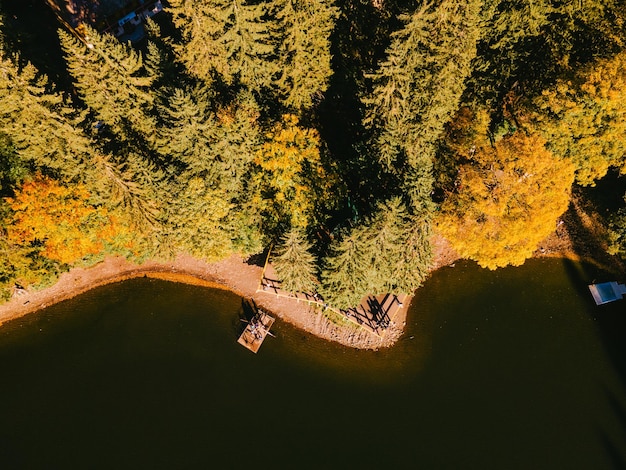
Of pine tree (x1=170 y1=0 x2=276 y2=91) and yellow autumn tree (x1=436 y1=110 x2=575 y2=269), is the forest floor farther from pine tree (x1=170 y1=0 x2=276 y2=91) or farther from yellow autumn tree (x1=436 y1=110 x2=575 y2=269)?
pine tree (x1=170 y1=0 x2=276 y2=91)

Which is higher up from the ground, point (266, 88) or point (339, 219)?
point (266, 88)

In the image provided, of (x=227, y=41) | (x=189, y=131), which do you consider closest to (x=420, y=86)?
(x=227, y=41)

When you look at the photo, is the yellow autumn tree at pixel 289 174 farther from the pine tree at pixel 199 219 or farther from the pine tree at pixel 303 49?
the pine tree at pixel 199 219

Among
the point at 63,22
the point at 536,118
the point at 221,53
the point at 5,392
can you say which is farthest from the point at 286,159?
the point at 5,392

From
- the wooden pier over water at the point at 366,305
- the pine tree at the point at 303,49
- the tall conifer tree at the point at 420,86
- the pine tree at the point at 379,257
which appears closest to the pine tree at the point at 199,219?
the wooden pier over water at the point at 366,305

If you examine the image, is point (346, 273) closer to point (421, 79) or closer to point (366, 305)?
point (366, 305)

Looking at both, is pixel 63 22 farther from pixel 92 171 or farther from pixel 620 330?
pixel 620 330
